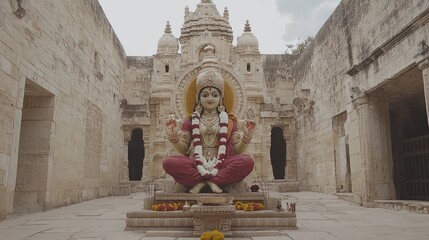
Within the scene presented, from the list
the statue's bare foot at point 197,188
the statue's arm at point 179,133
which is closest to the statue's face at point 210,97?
the statue's arm at point 179,133

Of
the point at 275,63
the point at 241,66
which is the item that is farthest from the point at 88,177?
the point at 275,63

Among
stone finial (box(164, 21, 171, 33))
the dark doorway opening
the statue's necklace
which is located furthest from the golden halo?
stone finial (box(164, 21, 171, 33))

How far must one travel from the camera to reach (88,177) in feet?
34.7

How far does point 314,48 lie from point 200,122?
8.76 meters

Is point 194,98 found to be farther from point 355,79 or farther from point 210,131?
point 355,79

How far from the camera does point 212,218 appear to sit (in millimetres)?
4141

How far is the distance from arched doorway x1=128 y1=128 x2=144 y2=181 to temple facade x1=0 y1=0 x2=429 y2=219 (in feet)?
10.4

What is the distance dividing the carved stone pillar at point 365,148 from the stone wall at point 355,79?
0.8 inches

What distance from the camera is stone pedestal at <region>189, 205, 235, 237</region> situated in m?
4.08

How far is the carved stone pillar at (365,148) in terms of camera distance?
7.79 m

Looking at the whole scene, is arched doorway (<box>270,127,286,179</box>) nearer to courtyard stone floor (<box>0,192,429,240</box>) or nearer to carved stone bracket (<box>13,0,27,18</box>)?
courtyard stone floor (<box>0,192,429,240</box>)

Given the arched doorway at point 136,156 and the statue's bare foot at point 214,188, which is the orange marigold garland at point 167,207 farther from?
the arched doorway at point 136,156

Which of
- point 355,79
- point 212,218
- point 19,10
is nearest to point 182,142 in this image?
point 212,218

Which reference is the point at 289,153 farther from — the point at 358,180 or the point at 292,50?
the point at 292,50
